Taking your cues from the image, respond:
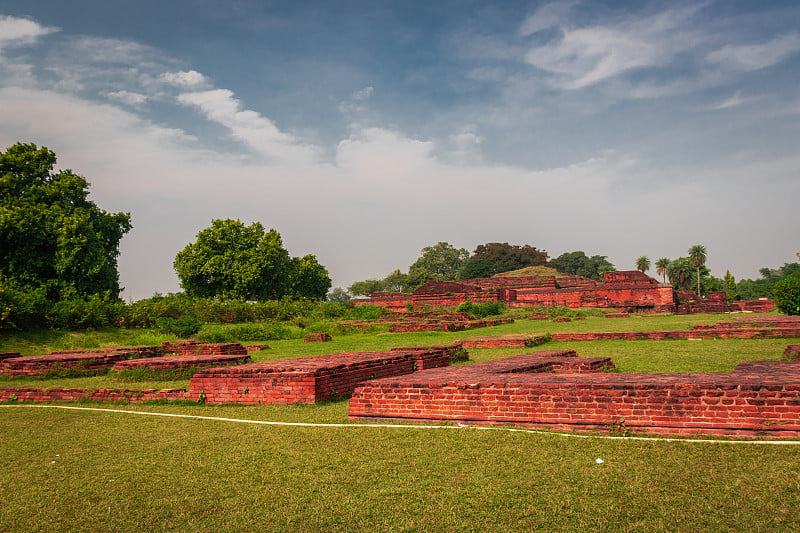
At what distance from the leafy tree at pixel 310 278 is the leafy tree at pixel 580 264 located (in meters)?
54.9

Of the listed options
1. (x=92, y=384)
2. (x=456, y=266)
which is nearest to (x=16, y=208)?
(x=92, y=384)

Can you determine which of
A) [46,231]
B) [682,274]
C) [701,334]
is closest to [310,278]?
[46,231]

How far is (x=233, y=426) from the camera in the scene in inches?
200

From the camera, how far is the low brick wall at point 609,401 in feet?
12.2

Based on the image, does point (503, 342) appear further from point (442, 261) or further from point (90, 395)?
point (442, 261)

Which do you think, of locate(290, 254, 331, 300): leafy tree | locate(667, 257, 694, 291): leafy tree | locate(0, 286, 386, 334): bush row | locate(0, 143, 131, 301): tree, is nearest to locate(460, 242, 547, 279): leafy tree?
locate(667, 257, 694, 291): leafy tree

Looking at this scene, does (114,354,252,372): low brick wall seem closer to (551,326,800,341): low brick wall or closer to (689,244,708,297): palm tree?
(551,326,800,341): low brick wall

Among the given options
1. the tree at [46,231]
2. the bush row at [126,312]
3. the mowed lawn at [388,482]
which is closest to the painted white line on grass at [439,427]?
the mowed lawn at [388,482]

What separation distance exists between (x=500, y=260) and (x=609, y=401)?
83034 mm

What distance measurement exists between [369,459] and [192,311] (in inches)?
796

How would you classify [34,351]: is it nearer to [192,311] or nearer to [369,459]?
[192,311]

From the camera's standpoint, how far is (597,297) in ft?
130

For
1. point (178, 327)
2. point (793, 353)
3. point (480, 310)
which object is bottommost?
point (793, 353)

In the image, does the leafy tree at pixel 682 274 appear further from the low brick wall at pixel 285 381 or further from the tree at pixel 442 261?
the low brick wall at pixel 285 381
